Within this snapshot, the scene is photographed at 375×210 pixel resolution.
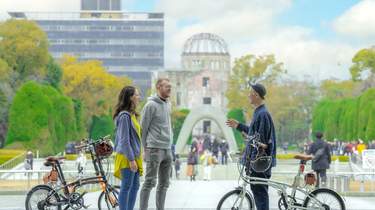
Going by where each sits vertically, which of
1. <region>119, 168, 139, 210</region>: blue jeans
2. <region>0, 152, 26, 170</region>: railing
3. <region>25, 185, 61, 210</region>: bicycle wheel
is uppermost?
<region>119, 168, 139, 210</region>: blue jeans

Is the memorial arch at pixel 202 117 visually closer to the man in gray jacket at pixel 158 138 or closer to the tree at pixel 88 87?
the tree at pixel 88 87

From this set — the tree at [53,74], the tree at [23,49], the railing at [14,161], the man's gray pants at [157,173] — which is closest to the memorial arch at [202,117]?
the tree at [53,74]

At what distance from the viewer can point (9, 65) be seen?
2281 inches

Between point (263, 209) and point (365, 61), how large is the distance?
6765cm

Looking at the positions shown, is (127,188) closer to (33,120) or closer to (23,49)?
(33,120)

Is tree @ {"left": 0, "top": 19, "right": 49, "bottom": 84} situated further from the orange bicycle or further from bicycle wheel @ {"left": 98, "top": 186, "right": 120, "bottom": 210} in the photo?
bicycle wheel @ {"left": 98, "top": 186, "right": 120, "bottom": 210}

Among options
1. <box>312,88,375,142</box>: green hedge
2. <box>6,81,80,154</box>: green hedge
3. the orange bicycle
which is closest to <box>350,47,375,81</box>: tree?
<box>312,88,375,142</box>: green hedge

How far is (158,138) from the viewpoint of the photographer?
11711 mm

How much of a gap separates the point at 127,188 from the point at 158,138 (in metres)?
0.83

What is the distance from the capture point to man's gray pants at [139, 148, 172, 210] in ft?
37.8

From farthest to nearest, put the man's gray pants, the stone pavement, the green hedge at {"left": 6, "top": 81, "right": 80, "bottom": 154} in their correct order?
the green hedge at {"left": 6, "top": 81, "right": 80, "bottom": 154}
the stone pavement
the man's gray pants

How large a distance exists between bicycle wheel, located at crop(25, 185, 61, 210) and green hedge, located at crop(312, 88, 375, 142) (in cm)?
4218

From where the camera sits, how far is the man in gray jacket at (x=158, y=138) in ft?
38.1

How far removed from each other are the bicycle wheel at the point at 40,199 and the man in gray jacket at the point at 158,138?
1567 mm
